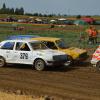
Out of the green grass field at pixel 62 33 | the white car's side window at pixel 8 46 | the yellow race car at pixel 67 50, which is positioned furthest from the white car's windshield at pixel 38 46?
the green grass field at pixel 62 33

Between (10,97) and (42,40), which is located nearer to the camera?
(10,97)

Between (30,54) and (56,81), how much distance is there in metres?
3.70

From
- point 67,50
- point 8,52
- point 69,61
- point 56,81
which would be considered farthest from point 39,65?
point 56,81

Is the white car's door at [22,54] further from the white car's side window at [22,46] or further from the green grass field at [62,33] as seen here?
the green grass field at [62,33]

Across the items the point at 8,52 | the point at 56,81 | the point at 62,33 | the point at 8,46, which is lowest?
the point at 56,81

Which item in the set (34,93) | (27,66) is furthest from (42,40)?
(34,93)

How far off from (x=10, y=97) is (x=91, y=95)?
2973mm

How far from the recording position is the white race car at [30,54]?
62.1ft

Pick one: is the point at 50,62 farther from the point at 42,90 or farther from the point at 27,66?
the point at 42,90

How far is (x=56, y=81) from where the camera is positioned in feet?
52.3

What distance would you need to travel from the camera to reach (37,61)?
19.0m

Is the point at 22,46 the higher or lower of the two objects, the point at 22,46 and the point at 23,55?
the higher

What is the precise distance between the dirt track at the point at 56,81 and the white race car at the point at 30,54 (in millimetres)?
396

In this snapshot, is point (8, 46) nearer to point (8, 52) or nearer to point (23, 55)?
point (8, 52)
